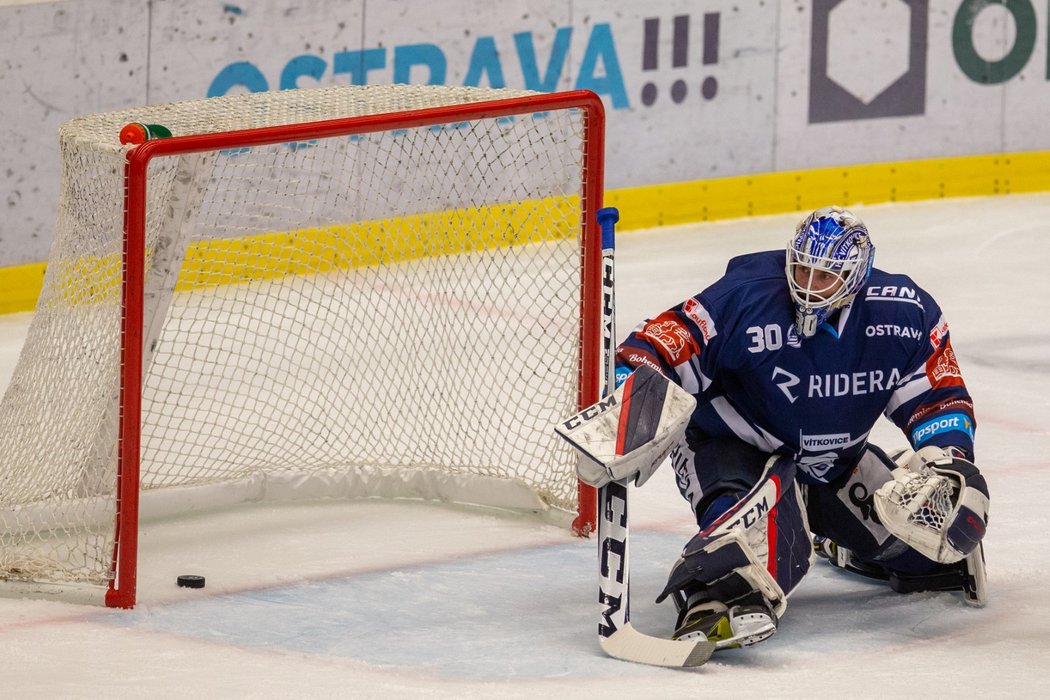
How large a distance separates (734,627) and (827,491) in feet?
1.87

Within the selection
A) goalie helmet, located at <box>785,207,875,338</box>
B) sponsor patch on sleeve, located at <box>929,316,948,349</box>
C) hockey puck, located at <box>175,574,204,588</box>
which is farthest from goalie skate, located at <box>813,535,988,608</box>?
hockey puck, located at <box>175,574,204,588</box>

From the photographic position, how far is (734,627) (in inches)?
159

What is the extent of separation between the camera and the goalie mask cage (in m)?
4.44

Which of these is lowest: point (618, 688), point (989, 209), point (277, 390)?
point (618, 688)

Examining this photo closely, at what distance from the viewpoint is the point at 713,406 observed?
14.4ft

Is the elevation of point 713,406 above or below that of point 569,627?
above

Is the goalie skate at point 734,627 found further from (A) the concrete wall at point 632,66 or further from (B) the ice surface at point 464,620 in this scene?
(A) the concrete wall at point 632,66

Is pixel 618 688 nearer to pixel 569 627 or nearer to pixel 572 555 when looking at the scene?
pixel 569 627

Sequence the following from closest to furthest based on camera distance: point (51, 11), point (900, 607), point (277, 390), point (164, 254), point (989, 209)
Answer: point (900, 607) → point (164, 254) → point (277, 390) → point (51, 11) → point (989, 209)

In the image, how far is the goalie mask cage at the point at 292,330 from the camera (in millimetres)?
4441

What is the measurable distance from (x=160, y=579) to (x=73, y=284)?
0.74 m

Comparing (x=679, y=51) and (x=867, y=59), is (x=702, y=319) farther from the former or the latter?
(x=867, y=59)

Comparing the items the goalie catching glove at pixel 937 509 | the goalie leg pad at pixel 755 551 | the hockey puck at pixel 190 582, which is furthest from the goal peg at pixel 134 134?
the goalie catching glove at pixel 937 509

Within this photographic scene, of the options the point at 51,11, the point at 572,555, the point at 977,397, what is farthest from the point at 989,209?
the point at 572,555
